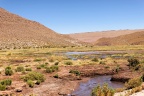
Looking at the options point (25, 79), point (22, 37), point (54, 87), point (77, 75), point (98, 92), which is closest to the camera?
point (98, 92)

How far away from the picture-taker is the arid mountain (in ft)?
391

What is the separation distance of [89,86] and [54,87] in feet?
10.5

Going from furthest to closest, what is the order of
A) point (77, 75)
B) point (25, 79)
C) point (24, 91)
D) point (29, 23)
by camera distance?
point (29, 23), point (77, 75), point (25, 79), point (24, 91)

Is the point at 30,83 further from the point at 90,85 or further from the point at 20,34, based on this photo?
the point at 20,34

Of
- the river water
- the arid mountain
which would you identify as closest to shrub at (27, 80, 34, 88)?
the river water

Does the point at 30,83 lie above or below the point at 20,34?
below

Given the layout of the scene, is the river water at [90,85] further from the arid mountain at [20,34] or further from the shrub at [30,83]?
the arid mountain at [20,34]

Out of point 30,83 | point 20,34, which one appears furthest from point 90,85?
point 20,34

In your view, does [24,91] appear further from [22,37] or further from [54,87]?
[22,37]

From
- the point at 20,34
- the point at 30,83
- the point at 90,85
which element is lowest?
the point at 90,85

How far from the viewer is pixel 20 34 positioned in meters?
133

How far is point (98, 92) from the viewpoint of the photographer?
1605 cm

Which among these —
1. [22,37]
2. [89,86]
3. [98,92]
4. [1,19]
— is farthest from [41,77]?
[1,19]

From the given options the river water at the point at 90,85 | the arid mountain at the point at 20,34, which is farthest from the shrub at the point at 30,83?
the arid mountain at the point at 20,34
